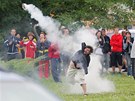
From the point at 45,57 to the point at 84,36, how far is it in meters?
2.44

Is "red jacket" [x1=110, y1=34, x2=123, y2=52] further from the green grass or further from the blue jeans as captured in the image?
the blue jeans

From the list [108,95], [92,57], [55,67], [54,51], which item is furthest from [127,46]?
[108,95]

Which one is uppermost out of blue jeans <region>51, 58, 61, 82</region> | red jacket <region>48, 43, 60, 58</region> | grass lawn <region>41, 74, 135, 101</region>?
red jacket <region>48, 43, 60, 58</region>

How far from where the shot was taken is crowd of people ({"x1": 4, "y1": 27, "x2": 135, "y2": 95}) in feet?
44.1

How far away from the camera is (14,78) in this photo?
3.20 m

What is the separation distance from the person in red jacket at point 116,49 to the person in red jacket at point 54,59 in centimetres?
409

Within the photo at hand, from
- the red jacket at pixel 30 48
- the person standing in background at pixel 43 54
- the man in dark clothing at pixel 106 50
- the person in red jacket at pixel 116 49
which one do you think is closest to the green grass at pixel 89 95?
the person standing in background at pixel 43 54

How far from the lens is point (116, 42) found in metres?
21.1

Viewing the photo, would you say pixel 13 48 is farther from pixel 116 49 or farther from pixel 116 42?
pixel 116 49

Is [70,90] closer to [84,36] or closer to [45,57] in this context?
[84,36]

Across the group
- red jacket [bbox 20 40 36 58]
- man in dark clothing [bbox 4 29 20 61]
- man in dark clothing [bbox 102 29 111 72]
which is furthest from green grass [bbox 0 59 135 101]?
man in dark clothing [bbox 102 29 111 72]

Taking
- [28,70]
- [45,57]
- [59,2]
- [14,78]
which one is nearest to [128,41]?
[45,57]

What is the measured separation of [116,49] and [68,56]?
411 cm

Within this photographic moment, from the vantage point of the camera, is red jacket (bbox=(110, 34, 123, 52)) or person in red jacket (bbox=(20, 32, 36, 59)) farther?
red jacket (bbox=(110, 34, 123, 52))
